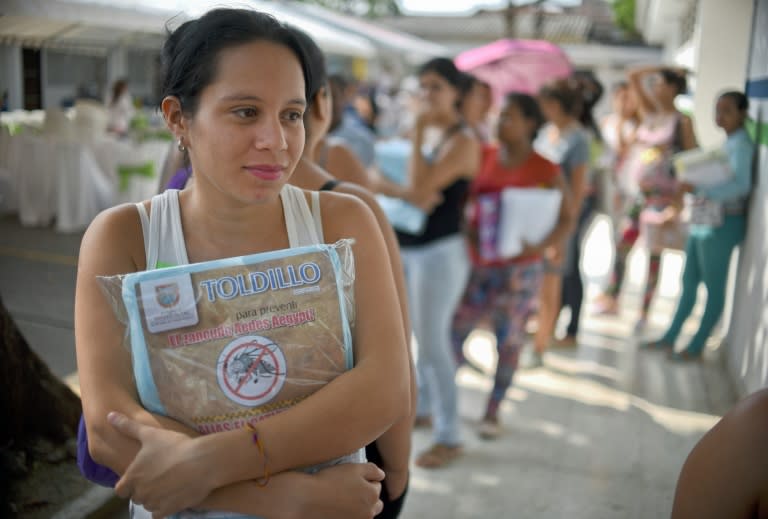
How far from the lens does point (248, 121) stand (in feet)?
3.90

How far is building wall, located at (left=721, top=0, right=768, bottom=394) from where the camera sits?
5.71 feet

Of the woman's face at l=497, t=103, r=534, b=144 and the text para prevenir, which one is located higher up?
the woman's face at l=497, t=103, r=534, b=144

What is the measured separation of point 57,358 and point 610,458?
278 centimetres

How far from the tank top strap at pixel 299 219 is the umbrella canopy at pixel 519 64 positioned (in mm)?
4390

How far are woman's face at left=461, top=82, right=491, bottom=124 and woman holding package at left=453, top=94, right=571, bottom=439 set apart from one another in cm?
18

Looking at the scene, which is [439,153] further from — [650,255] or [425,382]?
[650,255]

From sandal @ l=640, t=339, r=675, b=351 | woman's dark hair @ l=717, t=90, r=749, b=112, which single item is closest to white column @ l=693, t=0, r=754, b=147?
woman's dark hair @ l=717, t=90, r=749, b=112

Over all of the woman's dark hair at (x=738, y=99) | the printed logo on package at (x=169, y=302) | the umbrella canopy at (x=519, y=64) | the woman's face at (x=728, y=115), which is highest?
the umbrella canopy at (x=519, y=64)

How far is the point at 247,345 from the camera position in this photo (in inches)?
42.8

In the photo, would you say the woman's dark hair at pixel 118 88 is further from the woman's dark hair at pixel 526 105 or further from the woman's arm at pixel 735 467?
the woman's arm at pixel 735 467

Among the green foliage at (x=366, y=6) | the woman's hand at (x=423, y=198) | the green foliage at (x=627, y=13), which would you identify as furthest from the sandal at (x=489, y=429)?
the green foliage at (x=366, y=6)

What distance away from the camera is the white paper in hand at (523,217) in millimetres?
3492

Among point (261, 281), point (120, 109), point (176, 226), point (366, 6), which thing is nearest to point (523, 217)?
point (176, 226)

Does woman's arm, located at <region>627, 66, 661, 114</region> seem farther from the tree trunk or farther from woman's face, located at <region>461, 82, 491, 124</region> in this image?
the tree trunk
